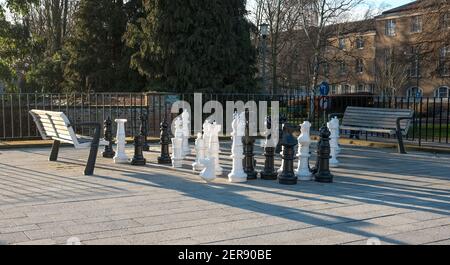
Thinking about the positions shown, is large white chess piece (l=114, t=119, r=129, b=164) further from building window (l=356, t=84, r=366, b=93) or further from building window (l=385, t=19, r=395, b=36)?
building window (l=356, t=84, r=366, b=93)

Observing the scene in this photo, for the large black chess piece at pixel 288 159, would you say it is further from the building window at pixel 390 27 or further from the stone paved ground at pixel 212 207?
the building window at pixel 390 27

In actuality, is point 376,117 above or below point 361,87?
below

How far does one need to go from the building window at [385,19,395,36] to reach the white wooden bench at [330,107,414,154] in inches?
1960

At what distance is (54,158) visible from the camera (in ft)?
33.6

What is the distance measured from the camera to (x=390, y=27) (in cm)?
5997

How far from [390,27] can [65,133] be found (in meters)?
57.1

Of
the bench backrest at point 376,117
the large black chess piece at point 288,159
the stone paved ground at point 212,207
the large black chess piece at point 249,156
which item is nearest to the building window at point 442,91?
the bench backrest at point 376,117

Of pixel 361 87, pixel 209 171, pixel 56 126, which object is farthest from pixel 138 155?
pixel 361 87

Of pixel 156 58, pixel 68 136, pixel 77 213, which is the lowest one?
pixel 77 213

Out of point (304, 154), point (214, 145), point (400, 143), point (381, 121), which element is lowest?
point (400, 143)

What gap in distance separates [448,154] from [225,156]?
5136mm

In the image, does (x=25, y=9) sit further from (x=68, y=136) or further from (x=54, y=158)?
(x=68, y=136)

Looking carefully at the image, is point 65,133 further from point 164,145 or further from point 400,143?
point 400,143
